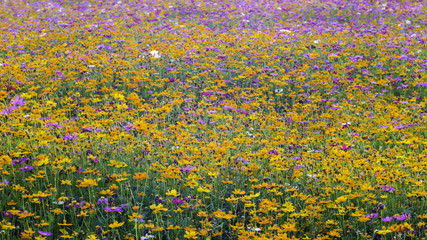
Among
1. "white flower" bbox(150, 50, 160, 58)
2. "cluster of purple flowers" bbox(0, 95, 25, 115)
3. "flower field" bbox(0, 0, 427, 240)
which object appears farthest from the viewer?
"white flower" bbox(150, 50, 160, 58)

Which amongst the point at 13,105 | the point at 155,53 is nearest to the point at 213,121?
the point at 13,105

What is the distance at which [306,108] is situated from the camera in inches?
266

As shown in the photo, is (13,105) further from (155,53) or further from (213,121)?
(155,53)

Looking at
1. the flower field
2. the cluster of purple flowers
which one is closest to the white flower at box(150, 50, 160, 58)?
the flower field

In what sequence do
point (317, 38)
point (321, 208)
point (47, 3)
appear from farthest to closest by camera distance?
point (47, 3) < point (317, 38) < point (321, 208)

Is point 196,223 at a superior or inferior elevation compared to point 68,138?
inferior

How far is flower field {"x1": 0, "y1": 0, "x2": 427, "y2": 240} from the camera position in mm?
3432

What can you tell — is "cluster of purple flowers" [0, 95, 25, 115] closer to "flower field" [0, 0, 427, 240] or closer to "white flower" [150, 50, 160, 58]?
"flower field" [0, 0, 427, 240]

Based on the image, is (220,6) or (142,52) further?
(220,6)

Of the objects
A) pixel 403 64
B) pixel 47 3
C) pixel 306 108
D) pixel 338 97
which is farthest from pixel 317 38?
pixel 47 3

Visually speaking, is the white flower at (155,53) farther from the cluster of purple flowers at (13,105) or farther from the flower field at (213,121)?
the cluster of purple flowers at (13,105)

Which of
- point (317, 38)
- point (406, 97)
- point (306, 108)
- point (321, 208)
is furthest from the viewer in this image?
point (317, 38)

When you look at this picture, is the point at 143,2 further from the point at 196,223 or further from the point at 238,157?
the point at 196,223

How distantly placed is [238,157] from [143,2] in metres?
12.4
